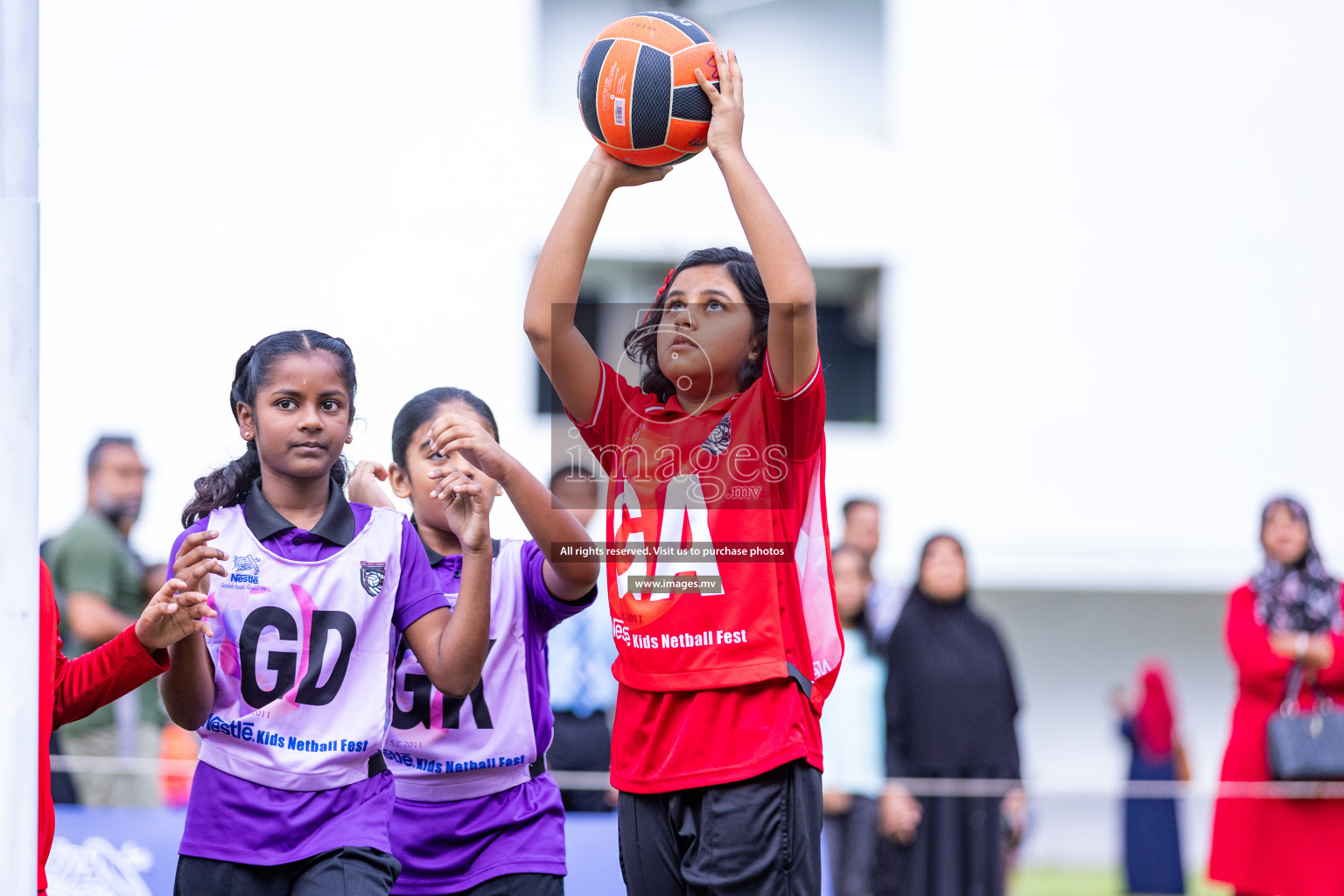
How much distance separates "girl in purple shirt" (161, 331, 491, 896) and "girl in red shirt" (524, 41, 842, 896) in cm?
36

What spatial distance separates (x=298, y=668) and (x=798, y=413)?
1.16m

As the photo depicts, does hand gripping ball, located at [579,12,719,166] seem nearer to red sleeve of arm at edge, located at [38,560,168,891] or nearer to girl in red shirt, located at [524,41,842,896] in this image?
A: girl in red shirt, located at [524,41,842,896]

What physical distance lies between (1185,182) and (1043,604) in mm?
3793

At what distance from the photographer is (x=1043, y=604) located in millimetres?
11367

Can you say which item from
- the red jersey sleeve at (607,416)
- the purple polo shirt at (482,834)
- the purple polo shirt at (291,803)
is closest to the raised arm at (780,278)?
the red jersey sleeve at (607,416)

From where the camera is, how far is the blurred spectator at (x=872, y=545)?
6.59 metres

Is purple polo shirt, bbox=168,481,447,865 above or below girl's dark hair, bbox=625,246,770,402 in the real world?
below

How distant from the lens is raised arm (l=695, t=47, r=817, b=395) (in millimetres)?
2580

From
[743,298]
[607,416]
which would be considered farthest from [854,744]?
[743,298]

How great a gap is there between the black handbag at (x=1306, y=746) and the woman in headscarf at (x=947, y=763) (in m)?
1.09

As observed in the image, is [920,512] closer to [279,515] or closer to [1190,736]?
[1190,736]

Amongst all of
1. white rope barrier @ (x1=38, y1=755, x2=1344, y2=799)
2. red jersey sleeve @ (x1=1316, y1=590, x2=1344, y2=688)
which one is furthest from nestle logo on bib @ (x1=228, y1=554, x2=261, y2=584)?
red jersey sleeve @ (x1=1316, y1=590, x2=1344, y2=688)

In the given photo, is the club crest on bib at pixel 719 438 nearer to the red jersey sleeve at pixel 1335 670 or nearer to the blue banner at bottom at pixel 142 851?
the blue banner at bottom at pixel 142 851

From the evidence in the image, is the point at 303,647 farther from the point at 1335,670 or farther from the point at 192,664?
the point at 1335,670
